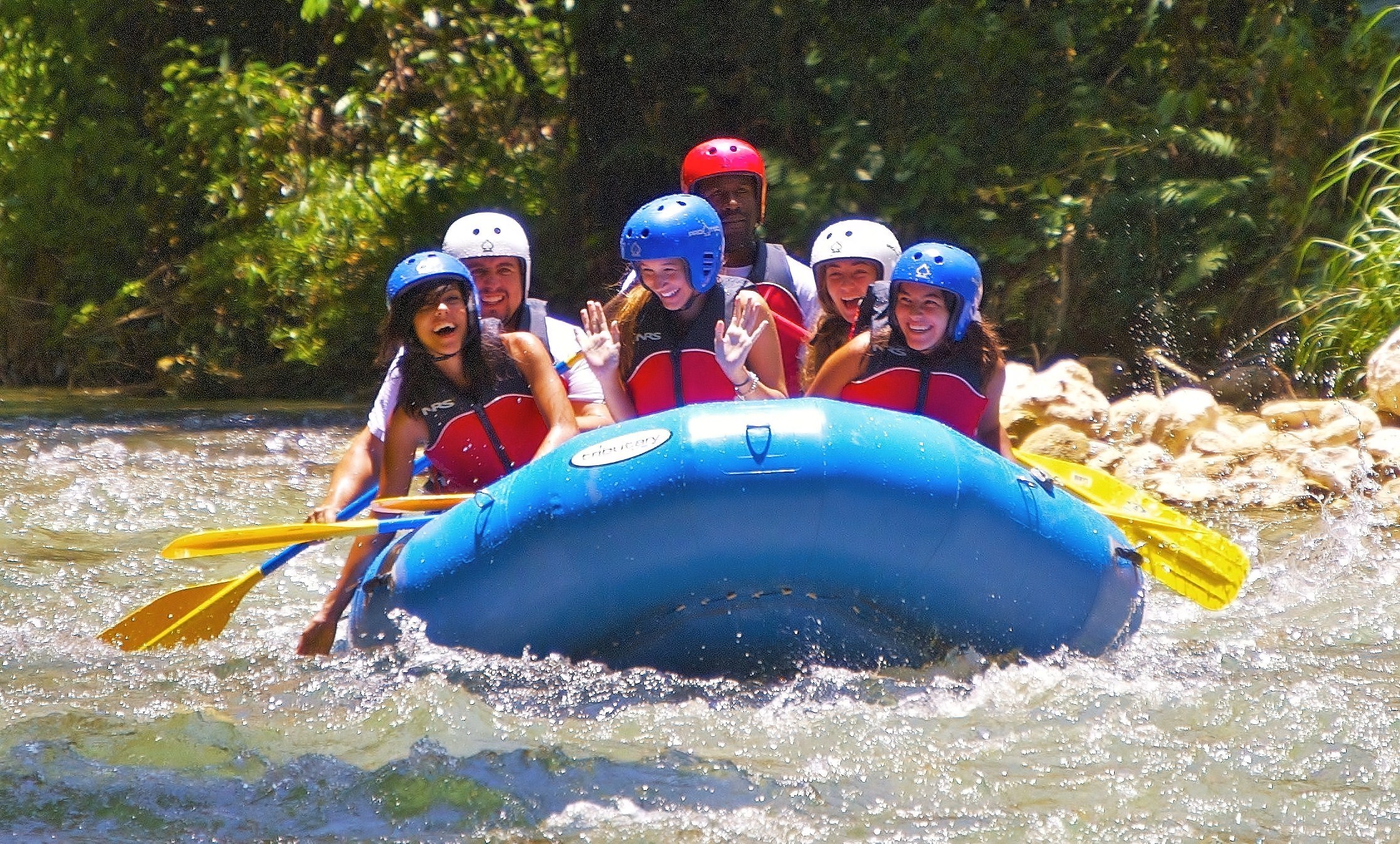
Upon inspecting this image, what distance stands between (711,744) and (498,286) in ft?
6.34

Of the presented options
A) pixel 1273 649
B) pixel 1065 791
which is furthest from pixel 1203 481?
pixel 1065 791

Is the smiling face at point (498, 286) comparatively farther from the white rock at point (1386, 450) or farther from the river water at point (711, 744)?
the white rock at point (1386, 450)

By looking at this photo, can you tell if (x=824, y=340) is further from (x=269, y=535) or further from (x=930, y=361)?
(x=269, y=535)

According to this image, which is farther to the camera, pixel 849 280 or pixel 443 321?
pixel 849 280

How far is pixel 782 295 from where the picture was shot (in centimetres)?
536

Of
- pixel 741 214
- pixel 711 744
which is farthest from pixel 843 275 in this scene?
pixel 711 744

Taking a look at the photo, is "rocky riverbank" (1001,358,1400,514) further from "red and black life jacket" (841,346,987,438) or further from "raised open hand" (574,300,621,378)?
"raised open hand" (574,300,621,378)

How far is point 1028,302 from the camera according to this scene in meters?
8.91

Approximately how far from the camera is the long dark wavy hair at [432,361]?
170 inches

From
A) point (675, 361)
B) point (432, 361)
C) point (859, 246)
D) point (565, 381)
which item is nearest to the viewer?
point (432, 361)

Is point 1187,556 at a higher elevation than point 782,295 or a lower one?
lower

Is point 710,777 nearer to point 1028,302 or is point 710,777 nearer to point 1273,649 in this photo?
point 1273,649

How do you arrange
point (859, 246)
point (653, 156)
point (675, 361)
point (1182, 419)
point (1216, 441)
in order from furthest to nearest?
point (653, 156)
point (1182, 419)
point (1216, 441)
point (859, 246)
point (675, 361)

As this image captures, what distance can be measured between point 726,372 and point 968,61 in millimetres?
4898
